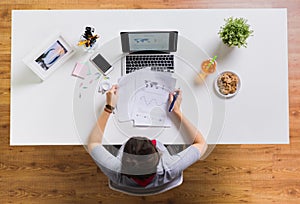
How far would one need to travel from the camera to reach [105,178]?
2133 millimetres

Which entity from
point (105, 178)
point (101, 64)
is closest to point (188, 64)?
point (101, 64)

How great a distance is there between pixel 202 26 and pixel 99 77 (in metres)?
0.46

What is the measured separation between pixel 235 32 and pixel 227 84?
20 cm

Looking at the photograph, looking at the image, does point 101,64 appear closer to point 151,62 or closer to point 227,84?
point 151,62

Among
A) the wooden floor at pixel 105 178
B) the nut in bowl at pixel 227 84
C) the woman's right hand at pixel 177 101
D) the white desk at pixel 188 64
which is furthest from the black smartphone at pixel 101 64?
the wooden floor at pixel 105 178

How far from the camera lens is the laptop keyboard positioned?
1.55 meters

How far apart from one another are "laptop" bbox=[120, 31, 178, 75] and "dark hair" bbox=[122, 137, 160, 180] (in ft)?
0.98

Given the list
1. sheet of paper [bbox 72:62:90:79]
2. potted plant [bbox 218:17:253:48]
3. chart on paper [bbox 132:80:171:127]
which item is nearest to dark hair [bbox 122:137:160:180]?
chart on paper [bbox 132:80:171:127]

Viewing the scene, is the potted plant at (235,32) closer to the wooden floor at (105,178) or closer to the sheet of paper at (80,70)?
the sheet of paper at (80,70)

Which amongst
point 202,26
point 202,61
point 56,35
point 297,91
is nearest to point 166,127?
point 202,61

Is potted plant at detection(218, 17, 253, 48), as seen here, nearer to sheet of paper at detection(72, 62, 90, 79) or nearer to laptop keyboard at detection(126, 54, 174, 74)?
laptop keyboard at detection(126, 54, 174, 74)

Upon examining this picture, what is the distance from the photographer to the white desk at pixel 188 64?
1532 millimetres

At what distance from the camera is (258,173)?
7.02 feet

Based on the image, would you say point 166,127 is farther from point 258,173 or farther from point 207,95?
point 258,173
